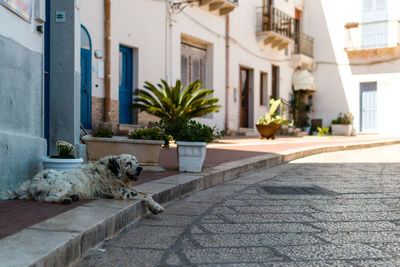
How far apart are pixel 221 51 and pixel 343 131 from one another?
10.1 metres

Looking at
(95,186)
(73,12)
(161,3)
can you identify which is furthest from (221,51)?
(95,186)

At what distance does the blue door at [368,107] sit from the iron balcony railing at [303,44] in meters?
3.46

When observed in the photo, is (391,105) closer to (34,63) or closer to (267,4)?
(267,4)

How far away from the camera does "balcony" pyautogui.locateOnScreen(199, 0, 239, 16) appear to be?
49.2ft

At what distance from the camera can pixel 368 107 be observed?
23.5m

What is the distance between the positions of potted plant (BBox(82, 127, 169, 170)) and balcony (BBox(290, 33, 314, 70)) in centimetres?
1771

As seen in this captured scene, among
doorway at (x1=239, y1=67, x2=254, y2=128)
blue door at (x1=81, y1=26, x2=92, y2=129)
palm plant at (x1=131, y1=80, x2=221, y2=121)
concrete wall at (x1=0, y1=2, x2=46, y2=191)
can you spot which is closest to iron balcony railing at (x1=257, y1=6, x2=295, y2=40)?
doorway at (x1=239, y1=67, x2=254, y2=128)

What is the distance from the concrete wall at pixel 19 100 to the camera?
4.06 meters

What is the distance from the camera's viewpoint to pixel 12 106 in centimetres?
427

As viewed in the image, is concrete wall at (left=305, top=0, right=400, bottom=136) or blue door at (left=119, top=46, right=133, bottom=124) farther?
concrete wall at (left=305, top=0, right=400, bottom=136)

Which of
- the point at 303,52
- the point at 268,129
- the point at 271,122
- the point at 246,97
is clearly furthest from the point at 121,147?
the point at 303,52

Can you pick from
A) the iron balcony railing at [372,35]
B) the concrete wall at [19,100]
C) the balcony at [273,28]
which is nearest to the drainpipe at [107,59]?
the concrete wall at [19,100]

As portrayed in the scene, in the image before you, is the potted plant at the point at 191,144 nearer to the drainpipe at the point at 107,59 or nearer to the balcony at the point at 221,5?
the drainpipe at the point at 107,59

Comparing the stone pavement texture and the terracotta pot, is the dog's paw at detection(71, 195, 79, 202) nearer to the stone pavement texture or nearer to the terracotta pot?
the stone pavement texture
